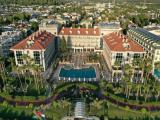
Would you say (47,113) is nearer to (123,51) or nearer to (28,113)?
(28,113)

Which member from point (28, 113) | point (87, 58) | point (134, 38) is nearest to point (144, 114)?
point (28, 113)

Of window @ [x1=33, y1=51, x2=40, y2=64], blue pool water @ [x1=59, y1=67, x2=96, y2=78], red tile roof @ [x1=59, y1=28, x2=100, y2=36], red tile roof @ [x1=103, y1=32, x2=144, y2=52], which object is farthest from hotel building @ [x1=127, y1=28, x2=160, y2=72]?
window @ [x1=33, y1=51, x2=40, y2=64]

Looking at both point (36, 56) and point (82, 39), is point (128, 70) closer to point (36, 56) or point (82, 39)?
point (36, 56)

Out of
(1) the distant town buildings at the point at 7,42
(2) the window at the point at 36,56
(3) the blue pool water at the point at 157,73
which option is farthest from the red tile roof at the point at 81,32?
(3) the blue pool water at the point at 157,73

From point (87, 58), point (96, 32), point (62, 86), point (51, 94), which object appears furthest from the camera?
point (96, 32)

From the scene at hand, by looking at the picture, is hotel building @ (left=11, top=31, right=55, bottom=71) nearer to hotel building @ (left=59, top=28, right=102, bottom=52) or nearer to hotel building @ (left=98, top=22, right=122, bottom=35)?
hotel building @ (left=59, top=28, right=102, bottom=52)
